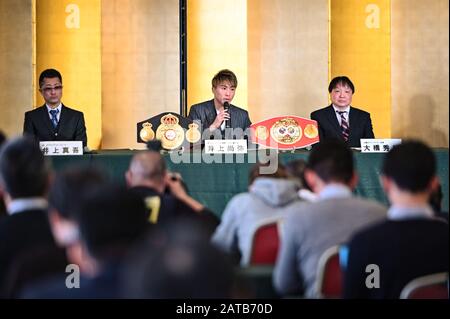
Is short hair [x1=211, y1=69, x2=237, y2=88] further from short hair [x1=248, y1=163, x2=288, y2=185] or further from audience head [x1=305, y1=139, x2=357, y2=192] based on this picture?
audience head [x1=305, y1=139, x2=357, y2=192]

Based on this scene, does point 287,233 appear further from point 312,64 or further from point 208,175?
point 312,64

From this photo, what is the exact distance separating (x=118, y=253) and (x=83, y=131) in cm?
481

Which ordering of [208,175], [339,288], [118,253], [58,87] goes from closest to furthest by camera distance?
[118,253] < [339,288] < [208,175] < [58,87]

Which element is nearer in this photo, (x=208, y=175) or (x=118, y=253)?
(x=118, y=253)

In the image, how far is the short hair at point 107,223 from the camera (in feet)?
6.50

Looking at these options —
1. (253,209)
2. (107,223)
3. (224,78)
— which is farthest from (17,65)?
(107,223)

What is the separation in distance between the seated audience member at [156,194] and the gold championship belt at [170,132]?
2.07 meters

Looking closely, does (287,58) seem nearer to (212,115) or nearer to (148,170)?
(212,115)

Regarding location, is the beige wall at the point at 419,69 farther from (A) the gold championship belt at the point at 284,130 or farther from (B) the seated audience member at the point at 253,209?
(B) the seated audience member at the point at 253,209

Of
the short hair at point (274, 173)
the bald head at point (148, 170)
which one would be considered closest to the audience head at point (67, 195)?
the bald head at point (148, 170)

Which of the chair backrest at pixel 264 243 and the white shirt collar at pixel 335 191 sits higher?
the white shirt collar at pixel 335 191

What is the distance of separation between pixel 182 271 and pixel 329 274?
1.51 m

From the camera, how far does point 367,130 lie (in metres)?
6.66

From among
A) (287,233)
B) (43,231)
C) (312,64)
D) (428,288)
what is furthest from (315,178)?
(312,64)
